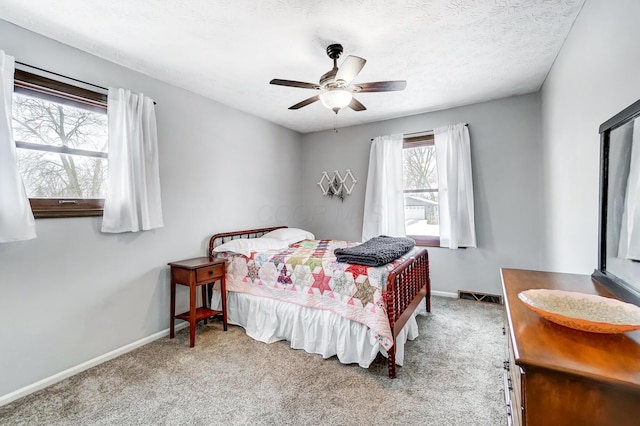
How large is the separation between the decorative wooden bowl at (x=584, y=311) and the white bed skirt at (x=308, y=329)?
1309 millimetres

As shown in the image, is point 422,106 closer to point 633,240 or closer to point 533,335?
point 633,240

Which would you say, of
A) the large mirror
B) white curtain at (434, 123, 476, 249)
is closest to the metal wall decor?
white curtain at (434, 123, 476, 249)

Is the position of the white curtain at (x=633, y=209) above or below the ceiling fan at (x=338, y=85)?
below

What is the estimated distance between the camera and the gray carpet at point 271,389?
1715 millimetres

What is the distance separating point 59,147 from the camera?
2178 mm

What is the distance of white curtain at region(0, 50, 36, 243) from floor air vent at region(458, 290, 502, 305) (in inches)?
170

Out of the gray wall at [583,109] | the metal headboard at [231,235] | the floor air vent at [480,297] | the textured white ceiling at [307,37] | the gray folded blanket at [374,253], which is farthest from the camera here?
the floor air vent at [480,297]

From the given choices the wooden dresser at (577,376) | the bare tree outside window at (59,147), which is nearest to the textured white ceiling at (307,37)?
the bare tree outside window at (59,147)

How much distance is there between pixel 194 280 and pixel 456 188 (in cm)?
320

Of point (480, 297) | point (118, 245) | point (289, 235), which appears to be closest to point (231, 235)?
point (289, 235)

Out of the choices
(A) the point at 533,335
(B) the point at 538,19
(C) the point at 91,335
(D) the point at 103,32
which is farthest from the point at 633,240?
(C) the point at 91,335

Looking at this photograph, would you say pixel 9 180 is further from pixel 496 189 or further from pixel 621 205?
pixel 496 189

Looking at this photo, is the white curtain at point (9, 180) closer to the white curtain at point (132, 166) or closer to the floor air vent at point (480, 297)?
the white curtain at point (132, 166)

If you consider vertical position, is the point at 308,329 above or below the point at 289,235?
below
